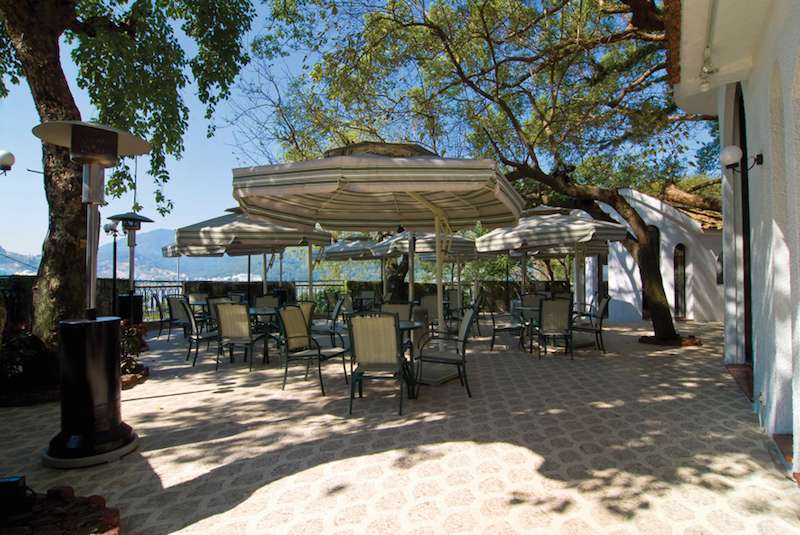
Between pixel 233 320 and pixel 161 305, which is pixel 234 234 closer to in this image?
pixel 233 320

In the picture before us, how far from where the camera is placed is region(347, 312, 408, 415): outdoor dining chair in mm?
4422

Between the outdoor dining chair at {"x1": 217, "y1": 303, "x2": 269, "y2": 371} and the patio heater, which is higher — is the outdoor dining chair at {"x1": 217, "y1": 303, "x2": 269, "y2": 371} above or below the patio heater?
below

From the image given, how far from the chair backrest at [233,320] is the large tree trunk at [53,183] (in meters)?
1.56

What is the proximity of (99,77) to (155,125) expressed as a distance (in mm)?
1071

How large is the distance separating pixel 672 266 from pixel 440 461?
42.9 ft

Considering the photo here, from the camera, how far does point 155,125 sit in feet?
27.7

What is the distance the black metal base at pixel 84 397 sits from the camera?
325cm

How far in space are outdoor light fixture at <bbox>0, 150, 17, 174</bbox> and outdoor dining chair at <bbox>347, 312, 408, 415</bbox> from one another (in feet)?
17.4

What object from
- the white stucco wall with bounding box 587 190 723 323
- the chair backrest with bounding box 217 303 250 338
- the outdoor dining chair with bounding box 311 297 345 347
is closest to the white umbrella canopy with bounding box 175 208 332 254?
the outdoor dining chair with bounding box 311 297 345 347

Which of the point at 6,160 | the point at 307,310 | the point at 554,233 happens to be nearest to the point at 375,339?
the point at 307,310

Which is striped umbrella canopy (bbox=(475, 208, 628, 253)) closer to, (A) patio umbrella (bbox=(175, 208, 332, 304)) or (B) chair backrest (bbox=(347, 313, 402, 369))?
(A) patio umbrella (bbox=(175, 208, 332, 304))

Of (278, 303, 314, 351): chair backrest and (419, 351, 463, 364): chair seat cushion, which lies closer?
(419, 351, 463, 364): chair seat cushion

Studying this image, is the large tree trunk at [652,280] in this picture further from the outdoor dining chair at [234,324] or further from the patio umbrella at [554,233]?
the outdoor dining chair at [234,324]

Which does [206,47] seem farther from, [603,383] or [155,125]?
[603,383]
